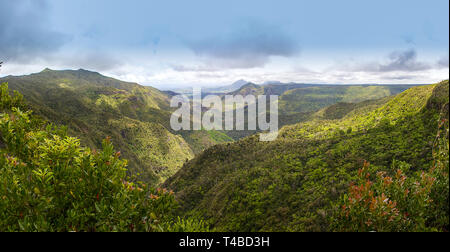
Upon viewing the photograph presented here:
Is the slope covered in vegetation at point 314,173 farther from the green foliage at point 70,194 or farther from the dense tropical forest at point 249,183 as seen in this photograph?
the green foliage at point 70,194

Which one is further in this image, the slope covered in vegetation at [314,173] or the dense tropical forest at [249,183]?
the slope covered in vegetation at [314,173]

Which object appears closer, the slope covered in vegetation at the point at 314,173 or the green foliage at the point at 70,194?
the green foliage at the point at 70,194

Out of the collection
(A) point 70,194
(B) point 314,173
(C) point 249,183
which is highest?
(A) point 70,194

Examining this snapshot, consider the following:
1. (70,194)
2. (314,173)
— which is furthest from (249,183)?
(70,194)

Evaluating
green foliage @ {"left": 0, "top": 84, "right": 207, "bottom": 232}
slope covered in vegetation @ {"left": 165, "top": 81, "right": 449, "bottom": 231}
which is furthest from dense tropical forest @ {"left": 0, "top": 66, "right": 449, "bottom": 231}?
slope covered in vegetation @ {"left": 165, "top": 81, "right": 449, "bottom": 231}

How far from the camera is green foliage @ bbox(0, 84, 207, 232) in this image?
5.06 m

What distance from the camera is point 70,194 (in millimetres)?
5906

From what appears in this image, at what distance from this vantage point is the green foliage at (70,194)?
506cm

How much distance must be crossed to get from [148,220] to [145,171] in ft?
412

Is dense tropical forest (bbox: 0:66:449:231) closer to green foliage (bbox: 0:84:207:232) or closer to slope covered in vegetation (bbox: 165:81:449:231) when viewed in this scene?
green foliage (bbox: 0:84:207:232)

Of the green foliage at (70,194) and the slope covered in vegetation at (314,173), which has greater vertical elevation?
the green foliage at (70,194)

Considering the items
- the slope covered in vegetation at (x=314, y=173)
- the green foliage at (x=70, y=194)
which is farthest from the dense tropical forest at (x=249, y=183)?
the slope covered in vegetation at (x=314, y=173)

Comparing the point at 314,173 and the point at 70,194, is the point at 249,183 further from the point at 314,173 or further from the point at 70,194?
the point at 70,194
